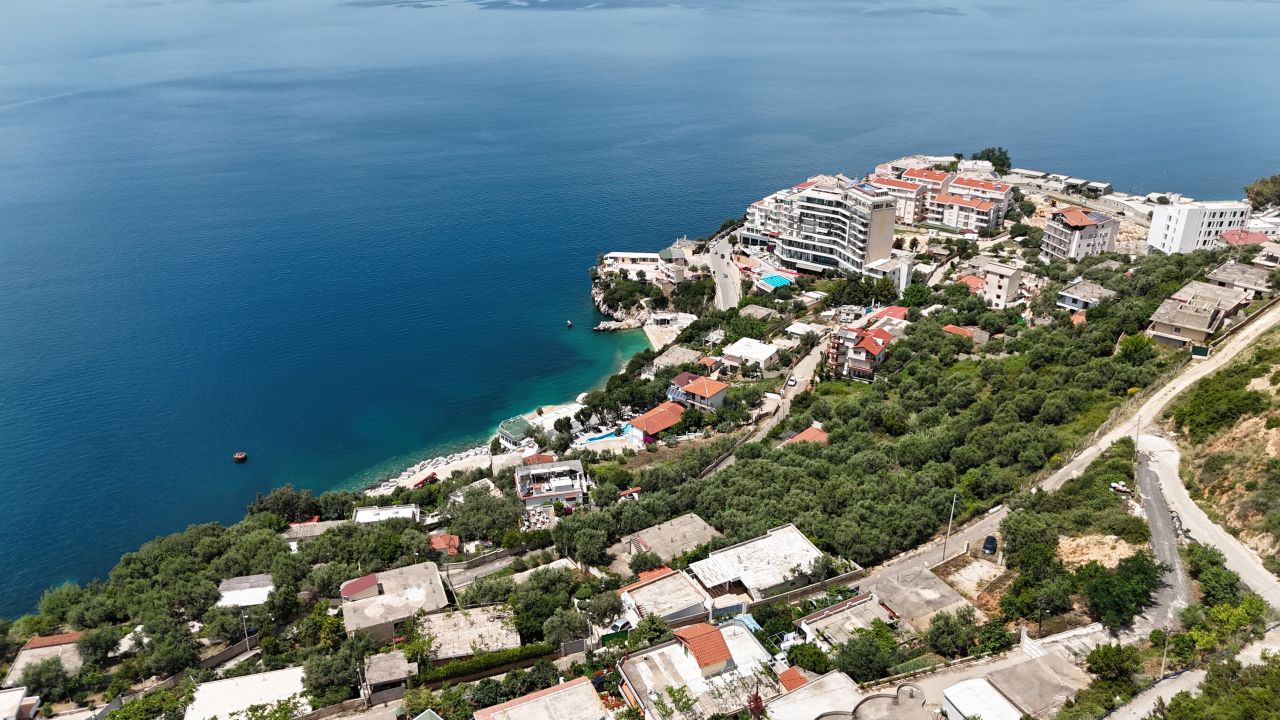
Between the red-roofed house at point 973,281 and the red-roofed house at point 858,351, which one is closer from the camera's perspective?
the red-roofed house at point 858,351

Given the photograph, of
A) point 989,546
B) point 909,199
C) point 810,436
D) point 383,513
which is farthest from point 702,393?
point 909,199

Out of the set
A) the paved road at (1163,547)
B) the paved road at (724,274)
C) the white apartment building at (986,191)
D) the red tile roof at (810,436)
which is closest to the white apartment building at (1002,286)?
the white apartment building at (986,191)

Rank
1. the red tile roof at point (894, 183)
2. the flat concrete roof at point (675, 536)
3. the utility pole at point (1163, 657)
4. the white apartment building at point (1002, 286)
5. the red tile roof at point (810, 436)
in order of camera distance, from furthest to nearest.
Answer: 1. the red tile roof at point (894, 183)
2. the white apartment building at point (1002, 286)
3. the red tile roof at point (810, 436)
4. the flat concrete roof at point (675, 536)
5. the utility pole at point (1163, 657)

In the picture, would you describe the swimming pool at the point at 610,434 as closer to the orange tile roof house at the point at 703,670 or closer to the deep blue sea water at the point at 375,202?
the deep blue sea water at the point at 375,202

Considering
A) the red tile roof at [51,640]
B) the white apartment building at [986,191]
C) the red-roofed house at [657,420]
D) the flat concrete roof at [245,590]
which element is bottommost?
the red-roofed house at [657,420]

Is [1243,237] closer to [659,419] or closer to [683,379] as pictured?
[683,379]

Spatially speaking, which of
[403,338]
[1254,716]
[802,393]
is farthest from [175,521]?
[1254,716]

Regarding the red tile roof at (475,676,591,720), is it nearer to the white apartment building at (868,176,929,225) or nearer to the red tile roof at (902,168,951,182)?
the white apartment building at (868,176,929,225)

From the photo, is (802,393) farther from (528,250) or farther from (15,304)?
(15,304)
